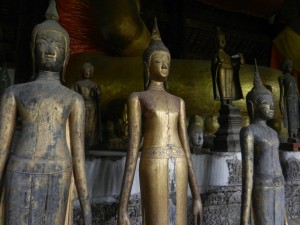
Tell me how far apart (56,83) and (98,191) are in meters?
0.72

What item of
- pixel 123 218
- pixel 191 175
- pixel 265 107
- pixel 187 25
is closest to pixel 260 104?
pixel 265 107

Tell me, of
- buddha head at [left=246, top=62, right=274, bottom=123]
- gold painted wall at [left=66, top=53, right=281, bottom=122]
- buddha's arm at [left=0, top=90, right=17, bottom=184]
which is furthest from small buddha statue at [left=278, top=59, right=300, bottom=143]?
buddha's arm at [left=0, top=90, right=17, bottom=184]

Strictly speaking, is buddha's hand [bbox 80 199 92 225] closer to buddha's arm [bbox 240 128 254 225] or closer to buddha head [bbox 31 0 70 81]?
buddha head [bbox 31 0 70 81]

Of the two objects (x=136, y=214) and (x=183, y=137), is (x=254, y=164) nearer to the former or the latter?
(x=183, y=137)

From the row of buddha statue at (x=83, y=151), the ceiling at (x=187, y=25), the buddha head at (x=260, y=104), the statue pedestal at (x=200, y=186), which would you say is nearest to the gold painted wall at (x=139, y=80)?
the ceiling at (x=187, y=25)

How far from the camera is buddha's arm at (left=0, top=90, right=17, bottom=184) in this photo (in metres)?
1.15

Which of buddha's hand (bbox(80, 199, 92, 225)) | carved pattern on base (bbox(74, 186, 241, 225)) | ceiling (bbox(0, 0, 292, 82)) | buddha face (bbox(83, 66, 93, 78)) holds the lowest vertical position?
carved pattern on base (bbox(74, 186, 241, 225))

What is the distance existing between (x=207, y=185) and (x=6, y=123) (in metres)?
1.33

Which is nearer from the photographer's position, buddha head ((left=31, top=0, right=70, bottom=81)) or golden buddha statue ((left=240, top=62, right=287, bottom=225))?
buddha head ((left=31, top=0, right=70, bottom=81))

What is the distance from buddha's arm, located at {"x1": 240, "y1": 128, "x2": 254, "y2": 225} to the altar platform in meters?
0.46

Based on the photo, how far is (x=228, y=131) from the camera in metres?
2.46

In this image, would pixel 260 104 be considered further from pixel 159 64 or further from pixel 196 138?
pixel 196 138

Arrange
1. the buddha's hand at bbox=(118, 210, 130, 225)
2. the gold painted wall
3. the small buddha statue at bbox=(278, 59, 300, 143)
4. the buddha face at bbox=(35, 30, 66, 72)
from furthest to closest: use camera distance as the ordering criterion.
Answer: the gold painted wall
the small buddha statue at bbox=(278, 59, 300, 143)
the buddha's hand at bbox=(118, 210, 130, 225)
the buddha face at bbox=(35, 30, 66, 72)

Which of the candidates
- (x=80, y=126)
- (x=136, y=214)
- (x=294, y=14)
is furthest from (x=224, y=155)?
(x=294, y=14)
